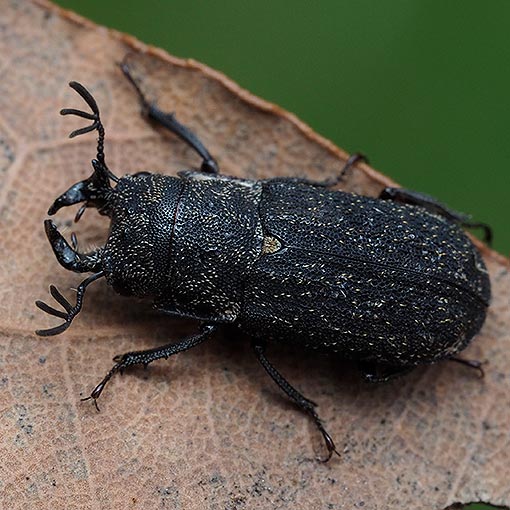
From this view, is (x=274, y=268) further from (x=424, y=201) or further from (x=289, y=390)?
(x=424, y=201)

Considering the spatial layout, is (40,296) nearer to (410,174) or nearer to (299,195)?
(299,195)

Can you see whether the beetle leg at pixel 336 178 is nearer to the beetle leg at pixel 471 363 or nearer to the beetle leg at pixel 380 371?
the beetle leg at pixel 380 371

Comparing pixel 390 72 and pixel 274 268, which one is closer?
pixel 274 268

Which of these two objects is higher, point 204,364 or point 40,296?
point 40,296

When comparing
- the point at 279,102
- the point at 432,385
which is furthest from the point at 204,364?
the point at 279,102

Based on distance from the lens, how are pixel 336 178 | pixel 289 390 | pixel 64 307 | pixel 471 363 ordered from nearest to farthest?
pixel 64 307 → pixel 289 390 → pixel 471 363 → pixel 336 178

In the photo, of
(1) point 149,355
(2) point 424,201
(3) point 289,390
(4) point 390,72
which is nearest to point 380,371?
(3) point 289,390

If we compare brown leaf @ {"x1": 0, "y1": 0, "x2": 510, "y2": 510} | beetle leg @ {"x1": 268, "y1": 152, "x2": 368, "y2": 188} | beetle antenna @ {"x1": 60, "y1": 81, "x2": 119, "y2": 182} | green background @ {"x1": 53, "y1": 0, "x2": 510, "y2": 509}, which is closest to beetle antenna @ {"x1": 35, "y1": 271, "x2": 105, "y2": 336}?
brown leaf @ {"x1": 0, "y1": 0, "x2": 510, "y2": 510}
